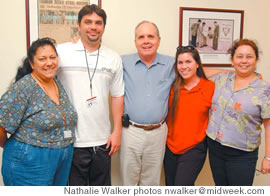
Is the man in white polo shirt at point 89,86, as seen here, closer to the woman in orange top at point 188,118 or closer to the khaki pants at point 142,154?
the khaki pants at point 142,154

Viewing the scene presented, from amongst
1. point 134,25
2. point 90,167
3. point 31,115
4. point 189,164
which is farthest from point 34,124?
point 134,25

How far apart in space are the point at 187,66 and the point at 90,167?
112 centimetres

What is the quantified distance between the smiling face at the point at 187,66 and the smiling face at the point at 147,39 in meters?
0.24

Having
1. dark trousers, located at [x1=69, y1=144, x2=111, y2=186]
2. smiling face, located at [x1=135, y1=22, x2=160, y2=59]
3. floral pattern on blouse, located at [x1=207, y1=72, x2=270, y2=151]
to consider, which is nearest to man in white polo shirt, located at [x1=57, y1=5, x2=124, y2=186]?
dark trousers, located at [x1=69, y1=144, x2=111, y2=186]

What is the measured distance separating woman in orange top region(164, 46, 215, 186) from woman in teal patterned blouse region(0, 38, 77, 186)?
0.87 meters

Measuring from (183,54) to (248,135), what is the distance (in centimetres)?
79

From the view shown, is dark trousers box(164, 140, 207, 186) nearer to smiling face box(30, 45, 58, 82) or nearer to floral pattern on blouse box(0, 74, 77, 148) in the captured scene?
floral pattern on blouse box(0, 74, 77, 148)

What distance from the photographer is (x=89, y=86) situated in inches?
68.6

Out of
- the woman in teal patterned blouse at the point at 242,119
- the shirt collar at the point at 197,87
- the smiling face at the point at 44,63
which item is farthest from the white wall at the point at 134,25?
the woman in teal patterned blouse at the point at 242,119

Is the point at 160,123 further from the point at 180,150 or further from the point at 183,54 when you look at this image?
the point at 183,54

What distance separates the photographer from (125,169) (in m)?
1.98

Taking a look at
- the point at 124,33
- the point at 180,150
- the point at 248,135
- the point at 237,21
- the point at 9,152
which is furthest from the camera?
the point at 237,21

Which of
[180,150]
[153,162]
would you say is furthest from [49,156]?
[180,150]

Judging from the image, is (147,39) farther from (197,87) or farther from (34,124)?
(34,124)
